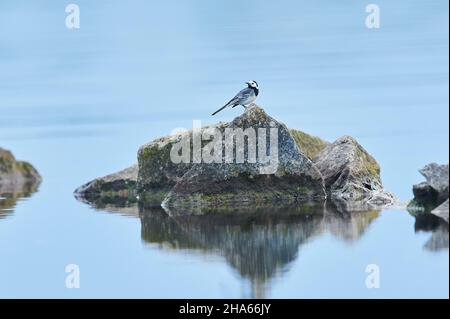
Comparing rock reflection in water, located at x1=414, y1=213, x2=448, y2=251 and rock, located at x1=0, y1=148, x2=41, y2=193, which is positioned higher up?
rock, located at x1=0, y1=148, x2=41, y2=193

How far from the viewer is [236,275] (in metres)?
20.7

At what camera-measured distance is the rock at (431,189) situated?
24922 millimetres

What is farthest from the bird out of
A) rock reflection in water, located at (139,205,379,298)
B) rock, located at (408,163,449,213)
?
rock, located at (408,163,449,213)

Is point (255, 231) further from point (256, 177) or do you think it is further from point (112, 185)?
point (112, 185)

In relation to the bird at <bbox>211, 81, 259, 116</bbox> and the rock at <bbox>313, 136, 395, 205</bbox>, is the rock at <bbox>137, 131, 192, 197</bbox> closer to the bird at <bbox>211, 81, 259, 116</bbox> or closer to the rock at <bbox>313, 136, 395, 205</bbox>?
the bird at <bbox>211, 81, 259, 116</bbox>

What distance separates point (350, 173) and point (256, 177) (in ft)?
7.67

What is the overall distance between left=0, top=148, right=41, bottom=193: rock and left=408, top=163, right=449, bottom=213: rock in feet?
90.6

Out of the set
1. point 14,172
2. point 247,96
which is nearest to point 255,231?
point 247,96

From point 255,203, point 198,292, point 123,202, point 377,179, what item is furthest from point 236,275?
point 123,202

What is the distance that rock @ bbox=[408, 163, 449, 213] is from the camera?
2492cm

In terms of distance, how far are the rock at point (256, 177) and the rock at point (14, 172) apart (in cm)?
2240
